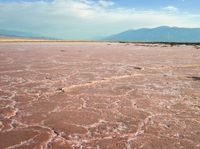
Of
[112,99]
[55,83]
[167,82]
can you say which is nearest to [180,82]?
[167,82]

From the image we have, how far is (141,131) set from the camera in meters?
5.72

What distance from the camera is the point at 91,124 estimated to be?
6129 millimetres

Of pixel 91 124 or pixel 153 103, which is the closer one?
pixel 91 124

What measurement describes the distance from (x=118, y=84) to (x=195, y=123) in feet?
14.9

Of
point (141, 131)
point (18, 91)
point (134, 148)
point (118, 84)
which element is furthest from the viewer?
point (118, 84)

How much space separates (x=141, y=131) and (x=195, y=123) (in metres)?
1.31

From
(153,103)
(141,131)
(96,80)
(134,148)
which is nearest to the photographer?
(134,148)

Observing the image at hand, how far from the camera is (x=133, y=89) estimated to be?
9664 millimetres

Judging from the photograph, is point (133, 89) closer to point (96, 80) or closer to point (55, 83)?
point (96, 80)

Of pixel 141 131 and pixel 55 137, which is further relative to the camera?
pixel 141 131

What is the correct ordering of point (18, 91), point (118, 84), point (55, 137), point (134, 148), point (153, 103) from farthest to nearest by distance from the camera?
point (118, 84) → point (18, 91) → point (153, 103) → point (55, 137) → point (134, 148)

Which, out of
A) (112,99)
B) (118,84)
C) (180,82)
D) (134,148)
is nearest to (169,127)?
(134,148)

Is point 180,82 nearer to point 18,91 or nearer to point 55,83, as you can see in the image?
point 55,83

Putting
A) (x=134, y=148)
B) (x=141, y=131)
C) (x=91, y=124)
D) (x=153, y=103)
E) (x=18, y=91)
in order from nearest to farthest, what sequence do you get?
(x=134, y=148) → (x=141, y=131) → (x=91, y=124) → (x=153, y=103) → (x=18, y=91)
